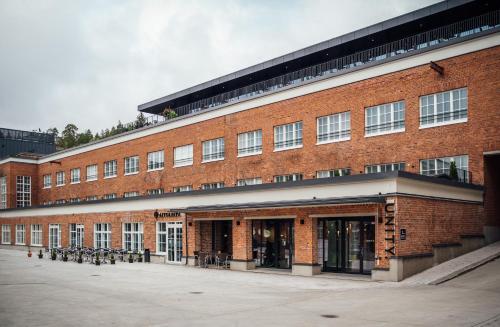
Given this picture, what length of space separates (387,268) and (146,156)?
26.8 metres

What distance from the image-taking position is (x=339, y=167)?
2745cm

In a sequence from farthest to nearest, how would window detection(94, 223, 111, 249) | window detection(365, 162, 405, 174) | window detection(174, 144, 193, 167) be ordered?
window detection(174, 144, 193, 167)
window detection(94, 223, 111, 249)
window detection(365, 162, 405, 174)

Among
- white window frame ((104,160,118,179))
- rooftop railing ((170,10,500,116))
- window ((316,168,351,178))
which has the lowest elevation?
window ((316,168,351,178))

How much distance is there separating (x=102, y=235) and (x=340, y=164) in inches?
734

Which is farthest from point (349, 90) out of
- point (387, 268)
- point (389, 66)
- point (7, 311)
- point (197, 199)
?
point (7, 311)

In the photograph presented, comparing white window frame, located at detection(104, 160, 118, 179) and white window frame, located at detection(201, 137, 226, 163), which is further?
white window frame, located at detection(104, 160, 118, 179)

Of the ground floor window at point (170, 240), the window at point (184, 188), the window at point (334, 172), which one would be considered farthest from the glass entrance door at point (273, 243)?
the window at point (184, 188)

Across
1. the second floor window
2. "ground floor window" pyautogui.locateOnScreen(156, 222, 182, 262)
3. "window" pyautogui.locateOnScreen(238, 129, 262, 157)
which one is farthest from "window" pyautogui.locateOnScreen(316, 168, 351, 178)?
the second floor window

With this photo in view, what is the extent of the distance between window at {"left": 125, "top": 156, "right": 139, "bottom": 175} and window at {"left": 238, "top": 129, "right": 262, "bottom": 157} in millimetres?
12503

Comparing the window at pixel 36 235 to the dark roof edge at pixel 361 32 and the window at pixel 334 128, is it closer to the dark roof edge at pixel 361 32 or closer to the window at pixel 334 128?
the dark roof edge at pixel 361 32

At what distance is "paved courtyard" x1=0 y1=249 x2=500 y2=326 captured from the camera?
11.7m

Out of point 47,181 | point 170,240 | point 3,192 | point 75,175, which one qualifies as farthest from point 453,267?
point 3,192

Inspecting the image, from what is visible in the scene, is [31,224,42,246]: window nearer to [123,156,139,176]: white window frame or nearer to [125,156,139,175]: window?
[123,156,139,176]: white window frame

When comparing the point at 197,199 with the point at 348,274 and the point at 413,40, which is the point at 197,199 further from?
the point at 413,40
